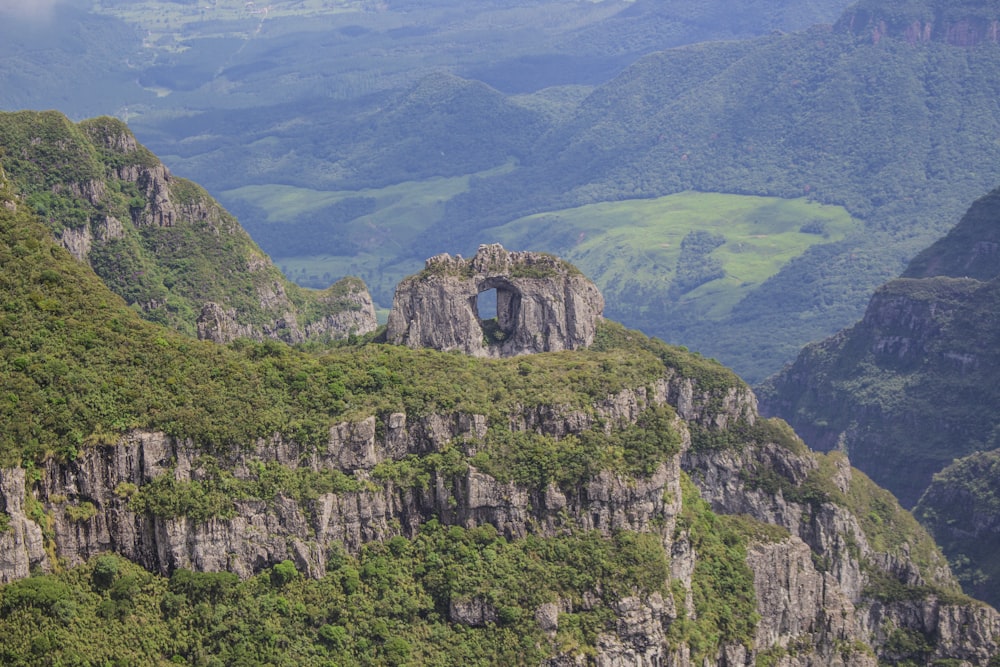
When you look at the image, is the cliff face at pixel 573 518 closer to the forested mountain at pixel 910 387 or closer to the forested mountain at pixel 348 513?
the forested mountain at pixel 348 513

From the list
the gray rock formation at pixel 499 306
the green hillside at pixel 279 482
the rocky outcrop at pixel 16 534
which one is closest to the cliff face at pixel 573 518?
the rocky outcrop at pixel 16 534

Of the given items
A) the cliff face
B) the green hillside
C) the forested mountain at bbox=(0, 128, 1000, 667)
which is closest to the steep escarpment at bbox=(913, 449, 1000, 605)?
the cliff face

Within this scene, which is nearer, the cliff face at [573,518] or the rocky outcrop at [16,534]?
the rocky outcrop at [16,534]

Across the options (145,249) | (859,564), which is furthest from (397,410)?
(145,249)

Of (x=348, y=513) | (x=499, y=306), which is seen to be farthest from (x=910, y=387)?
(x=348, y=513)

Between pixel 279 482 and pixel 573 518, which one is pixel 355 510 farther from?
pixel 573 518

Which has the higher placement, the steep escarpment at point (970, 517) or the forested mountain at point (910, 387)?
the forested mountain at point (910, 387)

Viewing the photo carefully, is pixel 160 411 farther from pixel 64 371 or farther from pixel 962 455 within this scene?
pixel 962 455
